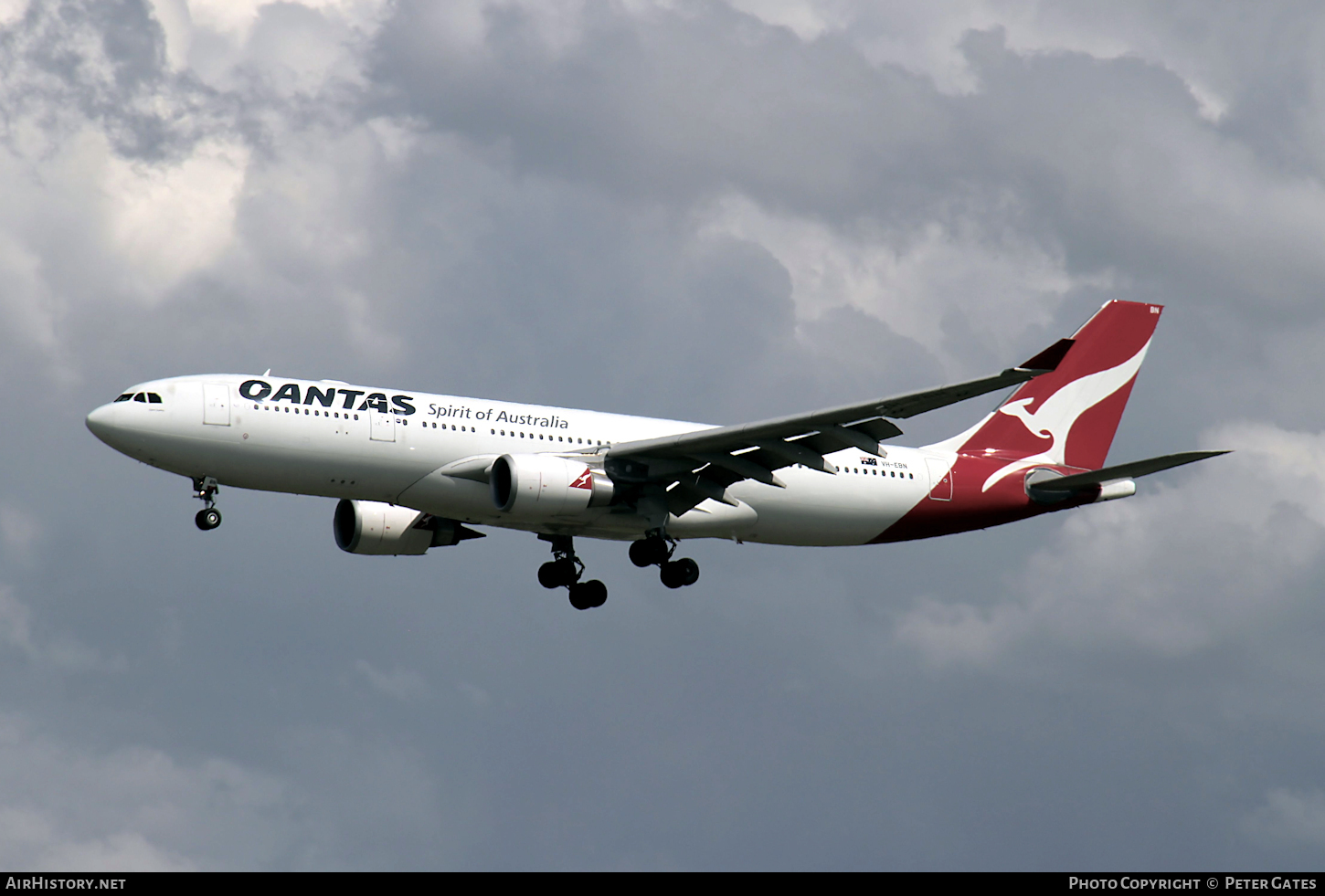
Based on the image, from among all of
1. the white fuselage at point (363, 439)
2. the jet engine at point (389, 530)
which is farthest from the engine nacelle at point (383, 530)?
the white fuselage at point (363, 439)

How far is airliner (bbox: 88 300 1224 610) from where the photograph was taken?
4100cm

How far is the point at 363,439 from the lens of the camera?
41562 mm

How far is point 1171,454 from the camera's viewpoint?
132 ft

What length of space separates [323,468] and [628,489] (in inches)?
312

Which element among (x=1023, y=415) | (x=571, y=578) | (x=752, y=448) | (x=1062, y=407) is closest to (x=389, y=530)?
(x=571, y=578)

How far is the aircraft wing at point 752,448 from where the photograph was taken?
128ft

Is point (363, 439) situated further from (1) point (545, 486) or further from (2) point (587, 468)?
(2) point (587, 468)

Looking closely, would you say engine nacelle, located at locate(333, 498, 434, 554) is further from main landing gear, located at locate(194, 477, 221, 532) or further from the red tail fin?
→ the red tail fin

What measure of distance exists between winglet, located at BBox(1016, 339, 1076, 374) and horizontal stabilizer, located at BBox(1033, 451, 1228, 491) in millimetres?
5122

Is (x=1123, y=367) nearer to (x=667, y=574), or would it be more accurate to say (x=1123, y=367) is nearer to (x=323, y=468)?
(x=667, y=574)

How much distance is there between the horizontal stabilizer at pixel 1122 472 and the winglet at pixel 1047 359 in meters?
5.12

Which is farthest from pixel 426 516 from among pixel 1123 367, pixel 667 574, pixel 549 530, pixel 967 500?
pixel 1123 367

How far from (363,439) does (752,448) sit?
9.92 meters
